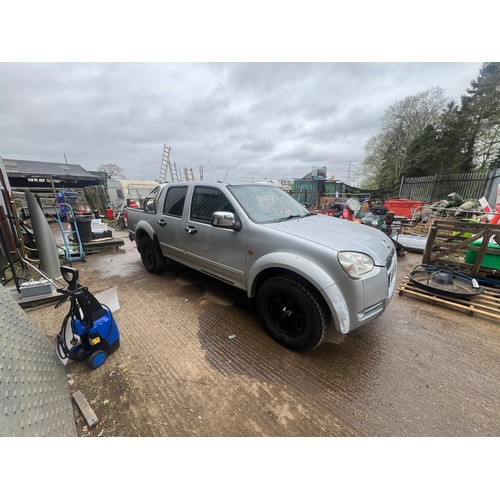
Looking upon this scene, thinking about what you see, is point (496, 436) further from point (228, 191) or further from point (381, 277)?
point (228, 191)

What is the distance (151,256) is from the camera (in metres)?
4.24

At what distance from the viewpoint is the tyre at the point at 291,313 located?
6.65ft

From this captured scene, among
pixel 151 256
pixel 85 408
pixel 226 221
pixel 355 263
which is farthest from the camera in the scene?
pixel 151 256

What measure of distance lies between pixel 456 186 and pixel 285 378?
48.6ft

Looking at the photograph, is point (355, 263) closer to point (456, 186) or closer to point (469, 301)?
point (469, 301)

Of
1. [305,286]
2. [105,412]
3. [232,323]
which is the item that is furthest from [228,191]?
[105,412]

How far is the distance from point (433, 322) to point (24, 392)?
155 inches

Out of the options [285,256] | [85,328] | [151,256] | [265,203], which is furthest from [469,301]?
[151,256]

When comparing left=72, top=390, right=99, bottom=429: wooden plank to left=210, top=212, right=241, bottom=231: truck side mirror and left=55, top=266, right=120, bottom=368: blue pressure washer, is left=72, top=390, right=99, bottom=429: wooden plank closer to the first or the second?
left=55, top=266, right=120, bottom=368: blue pressure washer

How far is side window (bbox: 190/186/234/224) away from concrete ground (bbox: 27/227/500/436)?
131 cm

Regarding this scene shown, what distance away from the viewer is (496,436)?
1526mm

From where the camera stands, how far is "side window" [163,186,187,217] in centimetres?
341

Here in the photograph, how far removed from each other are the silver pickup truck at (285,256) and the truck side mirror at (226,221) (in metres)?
0.01

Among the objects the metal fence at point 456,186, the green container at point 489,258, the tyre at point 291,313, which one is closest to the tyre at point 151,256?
the tyre at point 291,313
